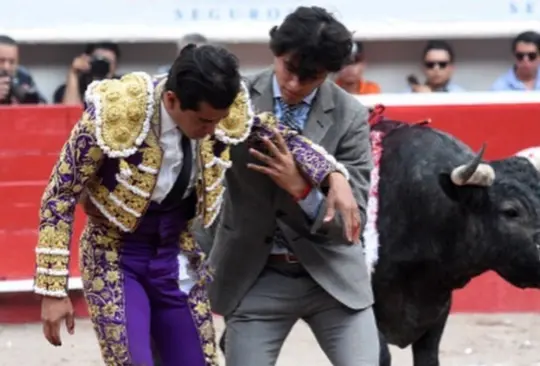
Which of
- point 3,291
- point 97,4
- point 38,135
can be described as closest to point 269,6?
point 97,4

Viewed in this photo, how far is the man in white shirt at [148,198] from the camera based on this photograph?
3.02m

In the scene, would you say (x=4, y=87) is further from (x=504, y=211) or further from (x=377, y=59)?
(x=504, y=211)

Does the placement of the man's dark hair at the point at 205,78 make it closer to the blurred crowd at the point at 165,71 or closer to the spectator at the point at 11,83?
the blurred crowd at the point at 165,71

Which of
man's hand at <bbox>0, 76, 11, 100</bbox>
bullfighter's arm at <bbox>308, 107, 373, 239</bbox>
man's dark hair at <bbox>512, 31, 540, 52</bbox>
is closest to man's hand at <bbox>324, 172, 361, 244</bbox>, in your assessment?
bullfighter's arm at <bbox>308, 107, 373, 239</bbox>

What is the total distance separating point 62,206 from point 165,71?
4098mm

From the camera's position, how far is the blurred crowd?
668cm

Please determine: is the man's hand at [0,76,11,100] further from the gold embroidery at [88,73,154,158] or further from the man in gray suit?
the gold embroidery at [88,73,154,158]

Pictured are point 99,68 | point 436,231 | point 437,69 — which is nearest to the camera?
point 436,231

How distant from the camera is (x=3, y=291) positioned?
640 cm

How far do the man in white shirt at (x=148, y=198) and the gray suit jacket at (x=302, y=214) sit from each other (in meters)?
0.17

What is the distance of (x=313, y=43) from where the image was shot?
3.16 meters

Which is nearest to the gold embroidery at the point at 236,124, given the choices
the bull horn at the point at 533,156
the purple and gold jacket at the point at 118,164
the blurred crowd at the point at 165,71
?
the purple and gold jacket at the point at 118,164

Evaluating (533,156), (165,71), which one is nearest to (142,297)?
(533,156)

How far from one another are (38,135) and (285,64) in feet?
11.2
